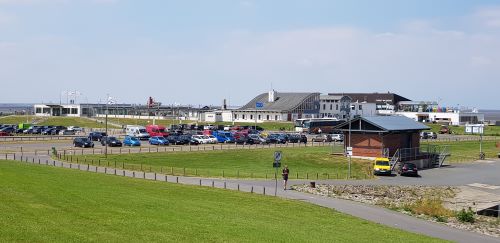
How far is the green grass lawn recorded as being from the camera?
20812 millimetres

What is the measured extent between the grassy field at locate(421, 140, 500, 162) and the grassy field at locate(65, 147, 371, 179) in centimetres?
1964

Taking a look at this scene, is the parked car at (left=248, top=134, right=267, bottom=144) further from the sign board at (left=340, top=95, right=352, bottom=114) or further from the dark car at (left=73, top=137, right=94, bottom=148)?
the dark car at (left=73, top=137, right=94, bottom=148)

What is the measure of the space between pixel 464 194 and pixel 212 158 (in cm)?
3009

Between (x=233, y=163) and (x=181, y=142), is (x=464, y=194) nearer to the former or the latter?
(x=233, y=163)

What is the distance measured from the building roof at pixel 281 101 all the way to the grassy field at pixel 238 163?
81.5 m

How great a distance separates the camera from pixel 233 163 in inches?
2611

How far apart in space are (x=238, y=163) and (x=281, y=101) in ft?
326

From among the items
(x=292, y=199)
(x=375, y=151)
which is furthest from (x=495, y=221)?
(x=375, y=151)

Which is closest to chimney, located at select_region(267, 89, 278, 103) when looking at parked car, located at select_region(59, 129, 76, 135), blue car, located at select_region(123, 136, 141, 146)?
parked car, located at select_region(59, 129, 76, 135)

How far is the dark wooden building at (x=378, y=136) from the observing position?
6875 centimetres

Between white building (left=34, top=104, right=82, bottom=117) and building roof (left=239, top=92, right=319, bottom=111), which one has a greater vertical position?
building roof (left=239, top=92, right=319, bottom=111)

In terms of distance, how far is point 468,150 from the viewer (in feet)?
304

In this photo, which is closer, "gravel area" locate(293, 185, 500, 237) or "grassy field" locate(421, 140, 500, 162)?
"gravel area" locate(293, 185, 500, 237)

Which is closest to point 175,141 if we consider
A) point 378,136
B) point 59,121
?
point 378,136
